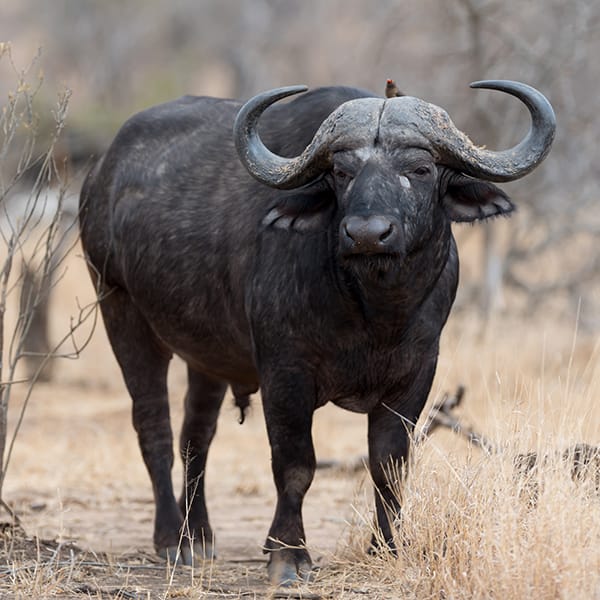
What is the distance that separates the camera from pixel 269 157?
4855mm

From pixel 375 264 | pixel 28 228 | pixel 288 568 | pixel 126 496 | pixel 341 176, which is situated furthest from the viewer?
pixel 28 228

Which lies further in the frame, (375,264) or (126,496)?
(126,496)

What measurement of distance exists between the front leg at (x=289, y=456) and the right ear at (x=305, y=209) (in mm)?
611

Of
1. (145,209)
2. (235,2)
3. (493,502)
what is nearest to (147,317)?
(145,209)

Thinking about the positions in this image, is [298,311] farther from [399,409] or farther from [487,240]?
[487,240]

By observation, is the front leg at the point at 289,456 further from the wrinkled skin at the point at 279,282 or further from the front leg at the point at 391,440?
the front leg at the point at 391,440

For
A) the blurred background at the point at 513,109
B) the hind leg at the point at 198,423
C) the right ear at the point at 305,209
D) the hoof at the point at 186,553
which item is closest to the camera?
the right ear at the point at 305,209

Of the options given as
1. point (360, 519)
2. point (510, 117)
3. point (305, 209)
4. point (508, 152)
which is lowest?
point (360, 519)

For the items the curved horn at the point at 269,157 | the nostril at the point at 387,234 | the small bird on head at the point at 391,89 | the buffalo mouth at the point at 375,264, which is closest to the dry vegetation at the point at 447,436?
the buffalo mouth at the point at 375,264

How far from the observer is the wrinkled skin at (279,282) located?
4.64 m

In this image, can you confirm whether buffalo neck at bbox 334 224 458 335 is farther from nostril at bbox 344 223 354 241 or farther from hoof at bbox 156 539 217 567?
hoof at bbox 156 539 217 567

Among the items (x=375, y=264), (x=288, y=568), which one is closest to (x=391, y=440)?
(x=288, y=568)

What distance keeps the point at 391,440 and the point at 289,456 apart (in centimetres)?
44

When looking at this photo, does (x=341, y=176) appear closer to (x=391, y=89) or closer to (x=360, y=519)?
(x=391, y=89)
